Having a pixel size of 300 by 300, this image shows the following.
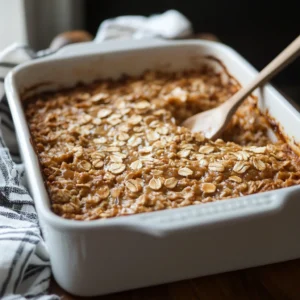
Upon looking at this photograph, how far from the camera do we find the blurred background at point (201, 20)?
1.85 metres

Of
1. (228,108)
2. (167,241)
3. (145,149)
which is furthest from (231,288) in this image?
(228,108)

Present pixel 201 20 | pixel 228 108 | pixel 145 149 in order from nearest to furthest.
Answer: pixel 145 149 → pixel 228 108 → pixel 201 20

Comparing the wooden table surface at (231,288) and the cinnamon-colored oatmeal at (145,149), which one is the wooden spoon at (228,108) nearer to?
the cinnamon-colored oatmeal at (145,149)

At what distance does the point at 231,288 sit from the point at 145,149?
359 mm

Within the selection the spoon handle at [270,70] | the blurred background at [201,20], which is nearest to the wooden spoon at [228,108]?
the spoon handle at [270,70]

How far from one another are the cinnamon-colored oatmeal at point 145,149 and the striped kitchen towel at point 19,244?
7 centimetres

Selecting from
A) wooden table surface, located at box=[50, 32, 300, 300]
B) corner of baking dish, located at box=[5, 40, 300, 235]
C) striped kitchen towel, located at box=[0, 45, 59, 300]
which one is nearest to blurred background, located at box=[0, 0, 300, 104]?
striped kitchen towel, located at box=[0, 45, 59, 300]

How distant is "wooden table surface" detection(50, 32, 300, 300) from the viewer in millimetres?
954

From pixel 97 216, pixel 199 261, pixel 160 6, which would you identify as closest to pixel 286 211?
pixel 199 261

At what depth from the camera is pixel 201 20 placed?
2047 mm

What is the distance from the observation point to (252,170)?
1.11m

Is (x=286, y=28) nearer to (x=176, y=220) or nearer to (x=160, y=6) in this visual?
(x=160, y=6)

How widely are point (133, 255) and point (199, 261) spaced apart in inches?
4.8

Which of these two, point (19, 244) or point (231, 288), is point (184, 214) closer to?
point (231, 288)
